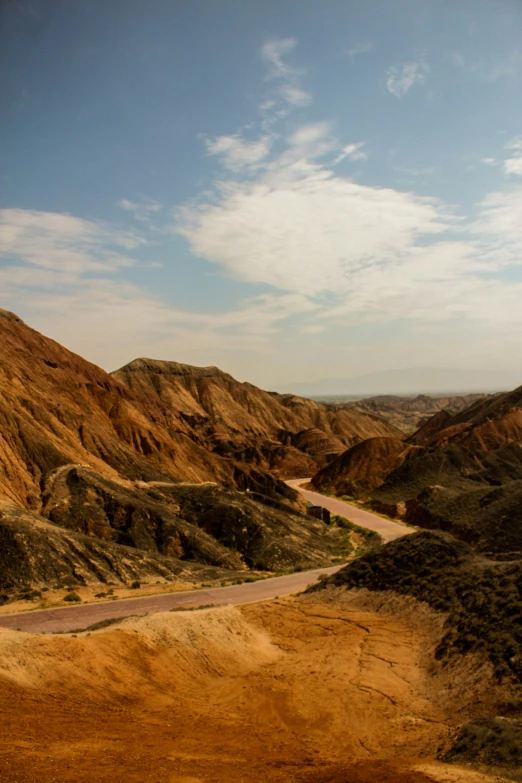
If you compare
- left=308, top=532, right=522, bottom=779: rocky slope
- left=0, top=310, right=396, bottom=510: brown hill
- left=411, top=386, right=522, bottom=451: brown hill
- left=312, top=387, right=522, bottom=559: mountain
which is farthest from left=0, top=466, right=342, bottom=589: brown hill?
left=411, top=386, right=522, bottom=451: brown hill

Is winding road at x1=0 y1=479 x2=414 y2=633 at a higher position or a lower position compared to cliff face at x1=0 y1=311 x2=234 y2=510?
lower

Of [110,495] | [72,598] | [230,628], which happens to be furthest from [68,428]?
[230,628]

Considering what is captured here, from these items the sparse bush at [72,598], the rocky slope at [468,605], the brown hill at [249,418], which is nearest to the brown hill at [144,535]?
the sparse bush at [72,598]

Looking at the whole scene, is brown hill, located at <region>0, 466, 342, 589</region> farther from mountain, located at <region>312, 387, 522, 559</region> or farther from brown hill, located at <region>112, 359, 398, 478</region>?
brown hill, located at <region>112, 359, 398, 478</region>

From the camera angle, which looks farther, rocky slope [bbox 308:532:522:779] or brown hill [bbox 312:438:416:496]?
brown hill [bbox 312:438:416:496]

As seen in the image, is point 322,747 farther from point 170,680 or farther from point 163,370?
point 163,370

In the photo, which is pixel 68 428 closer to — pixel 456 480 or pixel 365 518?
pixel 365 518

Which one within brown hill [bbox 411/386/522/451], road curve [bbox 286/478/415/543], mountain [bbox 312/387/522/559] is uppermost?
brown hill [bbox 411/386/522/451]
